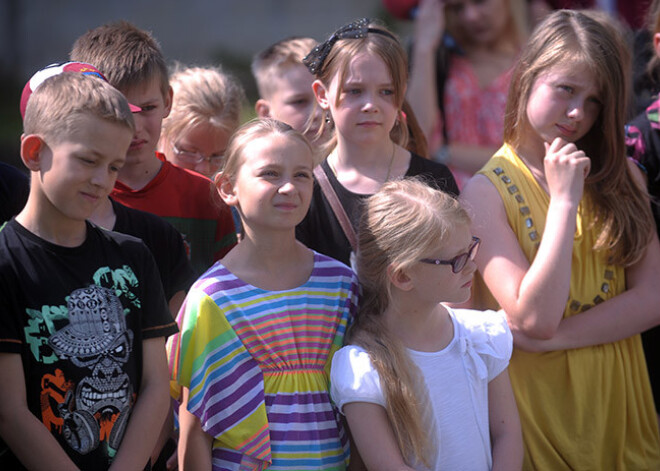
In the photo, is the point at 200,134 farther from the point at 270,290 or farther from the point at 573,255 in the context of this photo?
the point at 573,255

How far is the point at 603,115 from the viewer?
294 cm

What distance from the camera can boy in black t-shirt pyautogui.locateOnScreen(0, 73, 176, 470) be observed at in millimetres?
2119

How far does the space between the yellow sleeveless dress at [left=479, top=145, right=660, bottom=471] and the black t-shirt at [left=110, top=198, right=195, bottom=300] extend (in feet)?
3.51

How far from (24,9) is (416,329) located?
7540 mm

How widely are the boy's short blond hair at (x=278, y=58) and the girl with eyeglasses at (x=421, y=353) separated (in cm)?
147

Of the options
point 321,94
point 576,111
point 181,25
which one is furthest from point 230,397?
point 181,25

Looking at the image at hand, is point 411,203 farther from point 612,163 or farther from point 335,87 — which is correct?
point 612,163

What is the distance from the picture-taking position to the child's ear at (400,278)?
102 inches

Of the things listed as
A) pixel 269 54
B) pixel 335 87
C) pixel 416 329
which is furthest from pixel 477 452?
pixel 269 54

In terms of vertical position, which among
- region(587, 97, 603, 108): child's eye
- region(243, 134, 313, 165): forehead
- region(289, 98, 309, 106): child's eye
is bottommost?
region(243, 134, 313, 165): forehead

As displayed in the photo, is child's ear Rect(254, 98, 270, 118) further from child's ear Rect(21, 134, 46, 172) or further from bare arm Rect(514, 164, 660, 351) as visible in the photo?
child's ear Rect(21, 134, 46, 172)

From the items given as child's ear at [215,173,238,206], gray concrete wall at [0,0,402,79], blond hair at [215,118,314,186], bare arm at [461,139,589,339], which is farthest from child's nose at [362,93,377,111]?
gray concrete wall at [0,0,402,79]

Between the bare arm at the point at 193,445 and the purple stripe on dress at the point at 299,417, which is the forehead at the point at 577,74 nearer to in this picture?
the purple stripe on dress at the point at 299,417

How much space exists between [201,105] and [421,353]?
1.69 m
